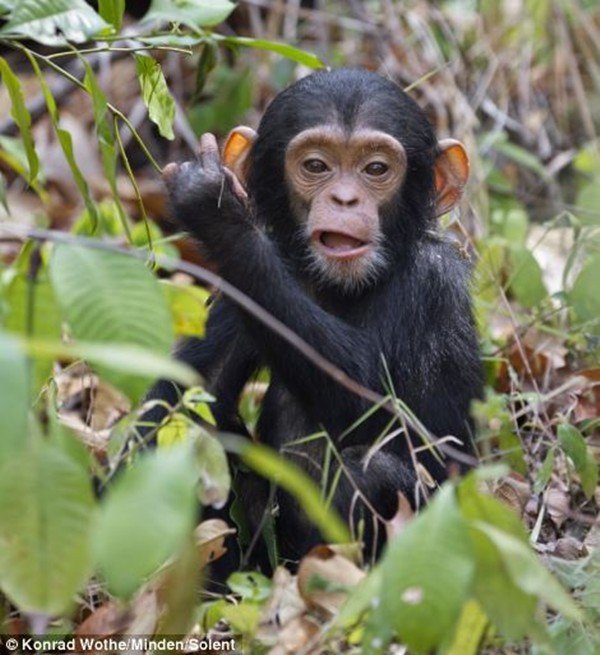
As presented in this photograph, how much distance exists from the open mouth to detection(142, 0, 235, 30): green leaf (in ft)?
3.40

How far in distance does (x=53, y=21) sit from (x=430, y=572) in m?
1.76

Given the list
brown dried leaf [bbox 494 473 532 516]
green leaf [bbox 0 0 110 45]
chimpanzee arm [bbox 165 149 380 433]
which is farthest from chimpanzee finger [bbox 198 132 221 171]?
brown dried leaf [bbox 494 473 532 516]

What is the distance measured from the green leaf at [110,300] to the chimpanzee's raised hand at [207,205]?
1.75 m

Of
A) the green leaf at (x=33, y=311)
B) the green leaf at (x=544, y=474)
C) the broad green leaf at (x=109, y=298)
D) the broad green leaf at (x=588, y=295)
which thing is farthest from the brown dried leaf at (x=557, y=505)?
the green leaf at (x=33, y=311)

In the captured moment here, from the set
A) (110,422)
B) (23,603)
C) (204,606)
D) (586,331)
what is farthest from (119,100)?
(23,603)

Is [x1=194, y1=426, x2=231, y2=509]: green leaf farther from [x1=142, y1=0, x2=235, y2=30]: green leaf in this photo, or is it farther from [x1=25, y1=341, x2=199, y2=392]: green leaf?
[x1=142, y1=0, x2=235, y2=30]: green leaf

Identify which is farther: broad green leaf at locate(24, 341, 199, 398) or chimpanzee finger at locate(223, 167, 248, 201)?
chimpanzee finger at locate(223, 167, 248, 201)

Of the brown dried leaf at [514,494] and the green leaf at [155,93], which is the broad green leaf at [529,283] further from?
the green leaf at [155,93]

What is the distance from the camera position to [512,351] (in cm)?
579

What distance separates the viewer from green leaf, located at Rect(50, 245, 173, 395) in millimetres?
2457

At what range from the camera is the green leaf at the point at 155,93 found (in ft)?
13.7

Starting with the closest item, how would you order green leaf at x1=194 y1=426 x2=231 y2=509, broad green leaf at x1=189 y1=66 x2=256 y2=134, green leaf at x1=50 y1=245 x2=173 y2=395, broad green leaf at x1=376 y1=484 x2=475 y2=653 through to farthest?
1. broad green leaf at x1=376 y1=484 x2=475 y2=653
2. green leaf at x1=50 y1=245 x2=173 y2=395
3. green leaf at x1=194 y1=426 x2=231 y2=509
4. broad green leaf at x1=189 y1=66 x2=256 y2=134

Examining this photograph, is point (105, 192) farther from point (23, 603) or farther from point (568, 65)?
point (23, 603)

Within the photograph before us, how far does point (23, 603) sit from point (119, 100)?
6.68 meters
